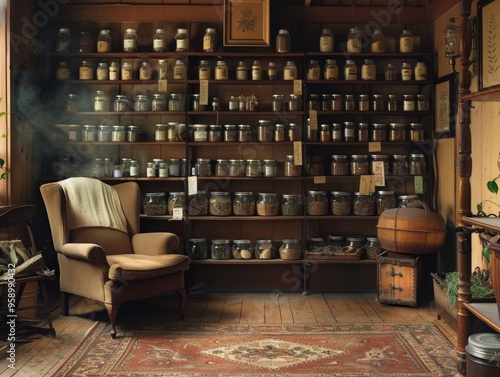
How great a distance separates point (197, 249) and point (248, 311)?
816 millimetres

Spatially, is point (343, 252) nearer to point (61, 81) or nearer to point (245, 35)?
point (245, 35)

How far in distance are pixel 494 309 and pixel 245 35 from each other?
3.19 meters

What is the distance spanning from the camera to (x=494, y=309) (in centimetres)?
300

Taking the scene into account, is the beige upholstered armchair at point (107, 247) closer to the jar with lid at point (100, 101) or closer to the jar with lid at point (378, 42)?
the jar with lid at point (100, 101)

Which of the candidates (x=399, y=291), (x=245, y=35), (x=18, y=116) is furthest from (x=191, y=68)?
(x=399, y=291)

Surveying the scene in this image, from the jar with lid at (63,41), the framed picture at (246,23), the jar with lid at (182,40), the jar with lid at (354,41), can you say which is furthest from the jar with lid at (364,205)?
the jar with lid at (63,41)

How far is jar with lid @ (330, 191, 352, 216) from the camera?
16.9 feet

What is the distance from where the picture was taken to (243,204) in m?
5.14

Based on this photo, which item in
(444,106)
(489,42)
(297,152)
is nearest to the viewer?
(489,42)

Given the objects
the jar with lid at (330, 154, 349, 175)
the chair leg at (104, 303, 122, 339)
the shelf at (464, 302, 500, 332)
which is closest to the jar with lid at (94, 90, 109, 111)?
the chair leg at (104, 303, 122, 339)

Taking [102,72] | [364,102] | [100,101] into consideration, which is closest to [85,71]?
[102,72]

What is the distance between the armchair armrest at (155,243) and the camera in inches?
182

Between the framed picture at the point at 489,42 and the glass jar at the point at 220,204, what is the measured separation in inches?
87.9

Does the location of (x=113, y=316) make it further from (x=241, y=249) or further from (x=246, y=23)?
(x=246, y=23)
